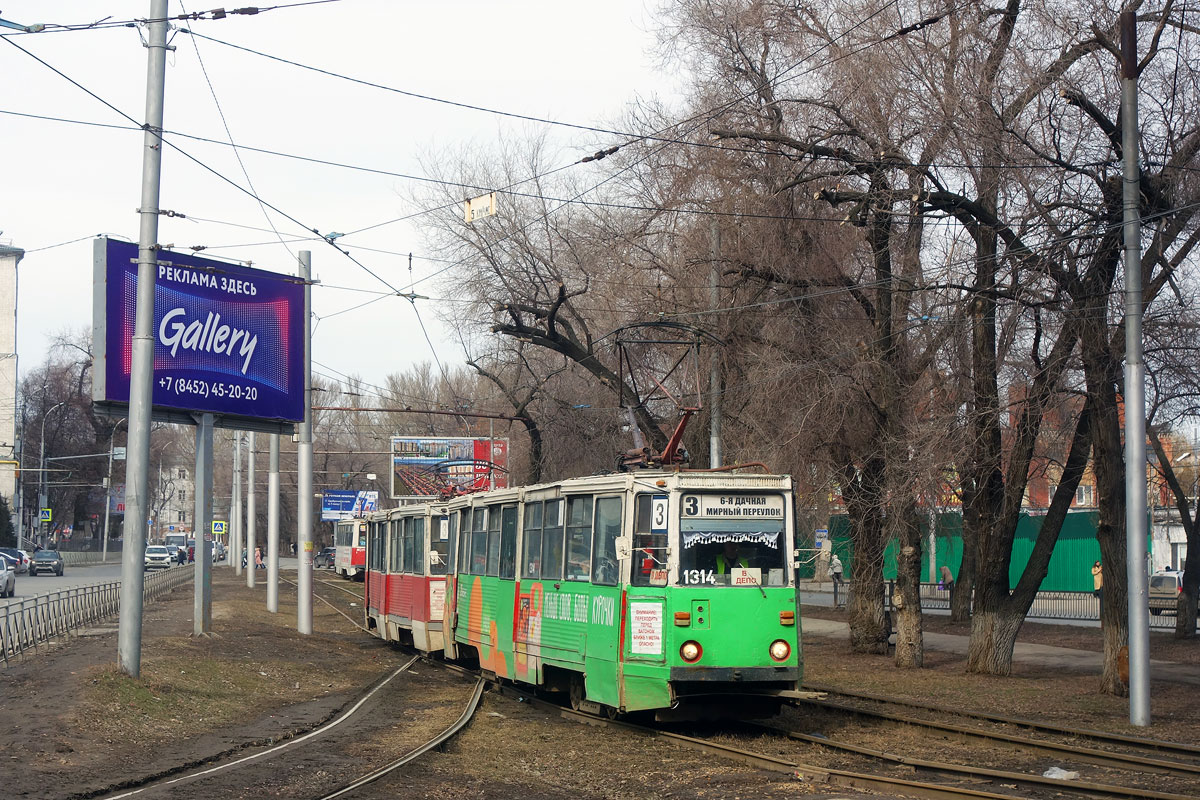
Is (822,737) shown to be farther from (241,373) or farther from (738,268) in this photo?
(241,373)

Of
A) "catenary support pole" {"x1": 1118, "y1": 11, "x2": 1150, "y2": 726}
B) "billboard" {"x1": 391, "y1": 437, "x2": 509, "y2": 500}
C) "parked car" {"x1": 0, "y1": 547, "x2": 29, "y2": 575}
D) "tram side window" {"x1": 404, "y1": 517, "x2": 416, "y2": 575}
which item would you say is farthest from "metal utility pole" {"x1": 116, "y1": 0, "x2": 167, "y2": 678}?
"parked car" {"x1": 0, "y1": 547, "x2": 29, "y2": 575}

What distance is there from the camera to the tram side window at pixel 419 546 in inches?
876

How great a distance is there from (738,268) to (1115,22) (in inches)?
291

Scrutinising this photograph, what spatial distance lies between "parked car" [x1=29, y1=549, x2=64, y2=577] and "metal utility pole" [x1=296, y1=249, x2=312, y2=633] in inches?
1400

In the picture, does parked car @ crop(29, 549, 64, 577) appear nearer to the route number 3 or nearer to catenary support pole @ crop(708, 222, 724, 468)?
catenary support pole @ crop(708, 222, 724, 468)

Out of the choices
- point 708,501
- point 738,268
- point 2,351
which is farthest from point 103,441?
point 708,501

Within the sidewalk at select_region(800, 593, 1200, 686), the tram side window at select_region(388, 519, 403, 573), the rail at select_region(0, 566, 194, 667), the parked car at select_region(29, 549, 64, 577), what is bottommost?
the parked car at select_region(29, 549, 64, 577)

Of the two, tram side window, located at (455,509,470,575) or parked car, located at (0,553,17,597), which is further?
parked car, located at (0,553,17,597)

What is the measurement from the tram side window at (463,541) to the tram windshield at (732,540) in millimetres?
6955

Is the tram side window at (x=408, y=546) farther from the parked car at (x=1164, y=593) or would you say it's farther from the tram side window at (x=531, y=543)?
the parked car at (x=1164, y=593)

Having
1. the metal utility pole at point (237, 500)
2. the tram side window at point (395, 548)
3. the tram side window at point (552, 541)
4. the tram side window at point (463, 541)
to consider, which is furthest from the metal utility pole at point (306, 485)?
the metal utility pole at point (237, 500)

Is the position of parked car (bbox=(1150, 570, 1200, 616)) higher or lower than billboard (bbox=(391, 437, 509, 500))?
lower

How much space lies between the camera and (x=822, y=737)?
42.0 feet

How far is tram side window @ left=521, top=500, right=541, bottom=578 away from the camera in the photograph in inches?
615
